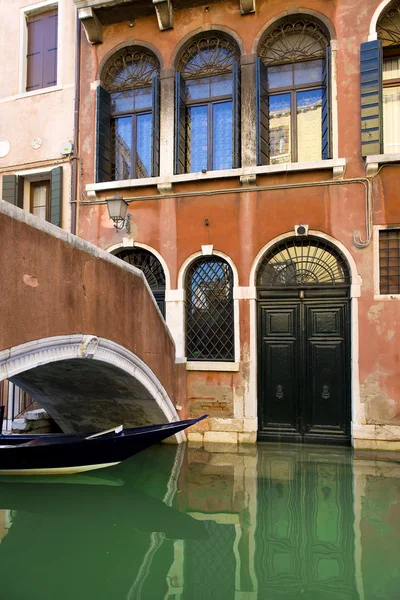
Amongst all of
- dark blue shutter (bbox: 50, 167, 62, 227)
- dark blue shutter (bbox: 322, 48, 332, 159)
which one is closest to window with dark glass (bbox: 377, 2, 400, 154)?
dark blue shutter (bbox: 322, 48, 332, 159)

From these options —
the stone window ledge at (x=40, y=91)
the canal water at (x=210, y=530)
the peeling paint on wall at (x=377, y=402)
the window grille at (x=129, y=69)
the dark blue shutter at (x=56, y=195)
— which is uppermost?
the window grille at (x=129, y=69)

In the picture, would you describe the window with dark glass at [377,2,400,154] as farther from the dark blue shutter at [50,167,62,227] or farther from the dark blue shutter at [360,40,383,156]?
the dark blue shutter at [50,167,62,227]

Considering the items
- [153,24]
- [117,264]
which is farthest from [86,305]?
[153,24]

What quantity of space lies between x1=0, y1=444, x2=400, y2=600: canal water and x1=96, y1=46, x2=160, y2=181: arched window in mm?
4407

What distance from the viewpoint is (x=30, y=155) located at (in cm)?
817

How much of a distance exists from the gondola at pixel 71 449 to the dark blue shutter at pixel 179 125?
12.5 feet

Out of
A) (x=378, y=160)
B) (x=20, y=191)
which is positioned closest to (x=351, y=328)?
(x=378, y=160)

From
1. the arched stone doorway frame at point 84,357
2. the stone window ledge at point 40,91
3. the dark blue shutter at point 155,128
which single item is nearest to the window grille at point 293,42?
the dark blue shutter at point 155,128

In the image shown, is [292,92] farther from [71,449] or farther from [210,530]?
[210,530]

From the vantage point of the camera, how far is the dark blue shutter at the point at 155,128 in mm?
7523

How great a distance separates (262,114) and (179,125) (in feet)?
4.00

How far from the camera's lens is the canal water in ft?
10.9

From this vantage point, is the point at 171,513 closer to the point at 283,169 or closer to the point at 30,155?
the point at 283,169

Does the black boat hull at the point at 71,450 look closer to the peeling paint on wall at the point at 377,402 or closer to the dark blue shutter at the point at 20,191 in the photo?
the peeling paint on wall at the point at 377,402
